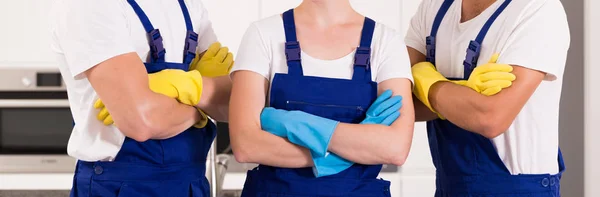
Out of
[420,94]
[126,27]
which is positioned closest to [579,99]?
[420,94]

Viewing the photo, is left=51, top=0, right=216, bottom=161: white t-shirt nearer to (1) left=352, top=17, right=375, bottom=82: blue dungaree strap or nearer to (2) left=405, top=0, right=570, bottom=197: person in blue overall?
(1) left=352, top=17, right=375, bottom=82: blue dungaree strap

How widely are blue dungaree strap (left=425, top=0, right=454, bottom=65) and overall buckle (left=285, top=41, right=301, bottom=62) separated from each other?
0.42 metres

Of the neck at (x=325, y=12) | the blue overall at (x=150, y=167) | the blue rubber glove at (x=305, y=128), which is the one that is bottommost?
the blue overall at (x=150, y=167)

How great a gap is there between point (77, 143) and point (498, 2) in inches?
38.3

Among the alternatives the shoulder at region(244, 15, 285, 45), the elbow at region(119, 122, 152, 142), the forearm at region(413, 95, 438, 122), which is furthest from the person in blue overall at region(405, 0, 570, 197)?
the elbow at region(119, 122, 152, 142)

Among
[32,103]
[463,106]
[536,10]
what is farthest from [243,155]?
[32,103]

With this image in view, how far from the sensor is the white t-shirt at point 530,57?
154 cm

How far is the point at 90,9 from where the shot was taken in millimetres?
1461

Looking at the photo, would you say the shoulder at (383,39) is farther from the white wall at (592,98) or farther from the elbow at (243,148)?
the white wall at (592,98)

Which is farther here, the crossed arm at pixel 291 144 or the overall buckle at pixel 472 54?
the overall buckle at pixel 472 54

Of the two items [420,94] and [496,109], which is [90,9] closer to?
[420,94]

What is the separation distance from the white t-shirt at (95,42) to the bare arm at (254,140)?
24 centimetres

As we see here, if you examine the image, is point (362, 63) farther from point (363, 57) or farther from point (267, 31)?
point (267, 31)

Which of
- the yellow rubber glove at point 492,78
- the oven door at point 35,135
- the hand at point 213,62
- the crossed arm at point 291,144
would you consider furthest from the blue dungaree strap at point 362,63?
the oven door at point 35,135
